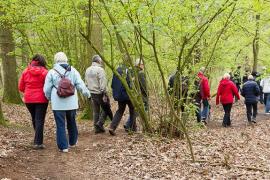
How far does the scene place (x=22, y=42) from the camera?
17312 mm

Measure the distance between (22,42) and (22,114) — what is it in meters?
3.62

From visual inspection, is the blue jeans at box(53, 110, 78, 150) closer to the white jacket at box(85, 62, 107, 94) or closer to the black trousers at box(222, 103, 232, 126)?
the white jacket at box(85, 62, 107, 94)

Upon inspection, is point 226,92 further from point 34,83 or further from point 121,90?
point 34,83

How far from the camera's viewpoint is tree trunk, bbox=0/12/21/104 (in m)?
17.0

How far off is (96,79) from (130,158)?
10.2 feet

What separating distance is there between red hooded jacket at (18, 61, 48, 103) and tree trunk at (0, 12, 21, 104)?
344 inches

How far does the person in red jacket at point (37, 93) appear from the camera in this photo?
8.59 m

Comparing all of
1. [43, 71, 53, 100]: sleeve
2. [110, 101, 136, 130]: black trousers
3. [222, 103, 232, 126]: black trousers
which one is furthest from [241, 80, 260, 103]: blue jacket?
[43, 71, 53, 100]: sleeve

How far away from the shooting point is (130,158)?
27.6ft

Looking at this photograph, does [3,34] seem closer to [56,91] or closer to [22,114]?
[22,114]

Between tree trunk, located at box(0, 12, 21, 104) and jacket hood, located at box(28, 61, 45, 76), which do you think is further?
tree trunk, located at box(0, 12, 21, 104)

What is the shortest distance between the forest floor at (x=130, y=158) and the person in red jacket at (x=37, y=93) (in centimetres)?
48

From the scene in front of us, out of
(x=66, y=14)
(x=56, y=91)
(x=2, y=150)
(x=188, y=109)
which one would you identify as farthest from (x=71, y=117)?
(x=66, y=14)

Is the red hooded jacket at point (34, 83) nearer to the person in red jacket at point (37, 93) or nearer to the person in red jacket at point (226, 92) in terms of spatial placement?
the person in red jacket at point (37, 93)
